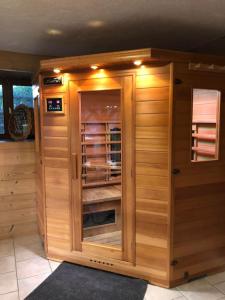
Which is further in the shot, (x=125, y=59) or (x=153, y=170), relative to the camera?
(x=153, y=170)

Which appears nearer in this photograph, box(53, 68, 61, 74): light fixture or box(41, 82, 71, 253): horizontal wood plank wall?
box(53, 68, 61, 74): light fixture

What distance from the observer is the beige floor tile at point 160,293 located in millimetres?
2271

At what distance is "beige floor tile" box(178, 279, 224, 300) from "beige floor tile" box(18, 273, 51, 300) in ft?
4.25

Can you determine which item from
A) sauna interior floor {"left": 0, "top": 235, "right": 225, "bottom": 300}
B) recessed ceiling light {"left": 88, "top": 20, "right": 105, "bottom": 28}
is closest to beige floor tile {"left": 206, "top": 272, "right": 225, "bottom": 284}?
sauna interior floor {"left": 0, "top": 235, "right": 225, "bottom": 300}

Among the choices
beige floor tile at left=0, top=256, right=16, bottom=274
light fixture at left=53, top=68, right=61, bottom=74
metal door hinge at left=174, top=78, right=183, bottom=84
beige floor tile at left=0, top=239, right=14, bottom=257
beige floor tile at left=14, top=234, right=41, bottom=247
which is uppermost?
light fixture at left=53, top=68, right=61, bottom=74

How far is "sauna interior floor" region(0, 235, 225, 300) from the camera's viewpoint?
230 cm

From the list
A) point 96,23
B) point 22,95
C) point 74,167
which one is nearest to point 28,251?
point 74,167

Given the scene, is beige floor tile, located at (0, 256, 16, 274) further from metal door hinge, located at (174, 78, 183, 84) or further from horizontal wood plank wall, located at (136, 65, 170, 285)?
metal door hinge, located at (174, 78, 183, 84)

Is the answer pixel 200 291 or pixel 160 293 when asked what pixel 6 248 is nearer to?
pixel 160 293

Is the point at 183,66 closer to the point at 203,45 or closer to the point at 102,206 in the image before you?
the point at 203,45

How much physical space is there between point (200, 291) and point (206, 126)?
4.96ft

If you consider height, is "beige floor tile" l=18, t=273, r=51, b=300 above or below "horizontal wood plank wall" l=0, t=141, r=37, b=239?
below

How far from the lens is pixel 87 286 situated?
2.40m

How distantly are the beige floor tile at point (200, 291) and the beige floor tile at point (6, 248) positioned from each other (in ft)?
6.29
